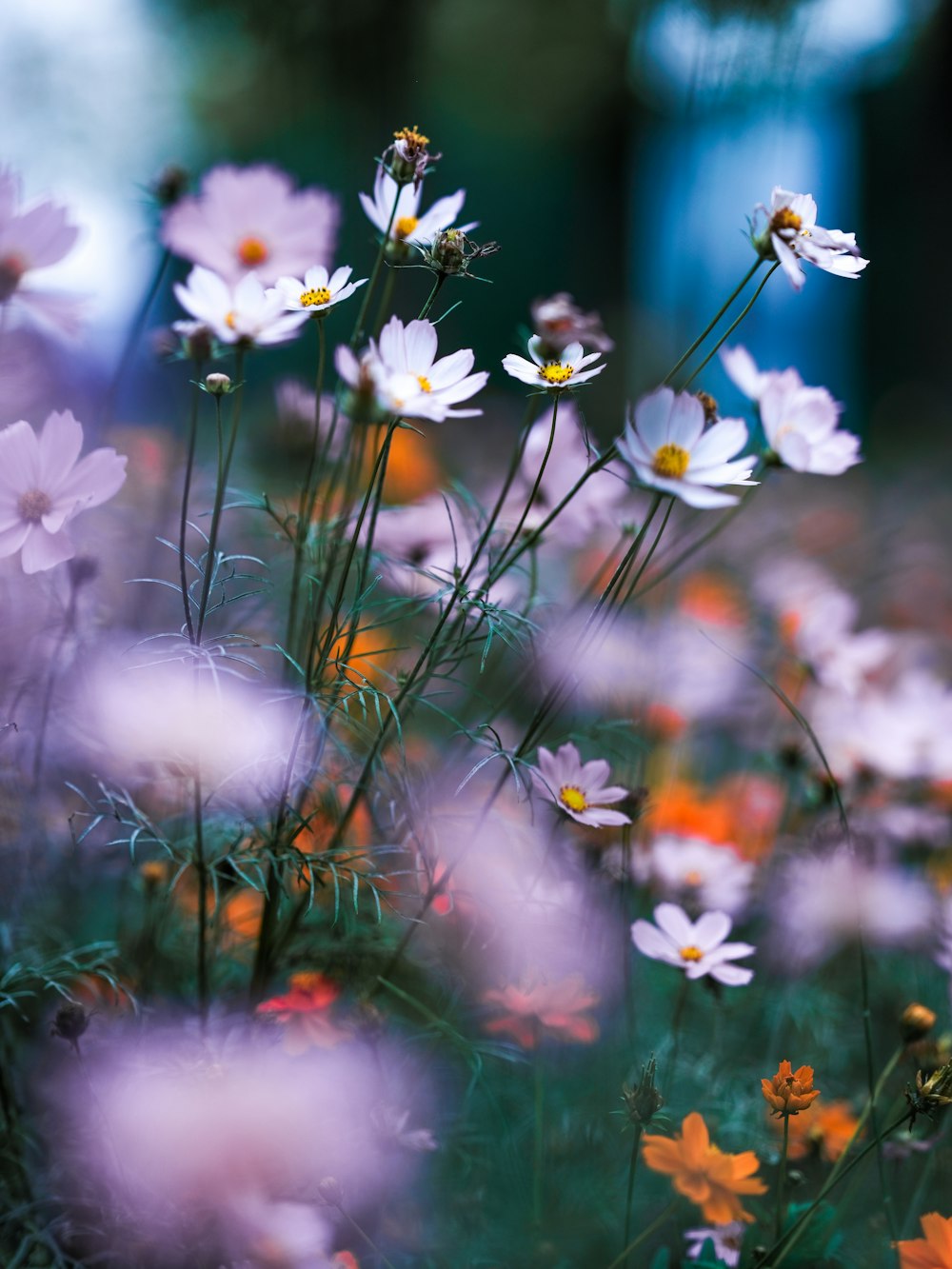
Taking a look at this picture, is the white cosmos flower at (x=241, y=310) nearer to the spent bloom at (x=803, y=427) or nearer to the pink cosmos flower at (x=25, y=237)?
the pink cosmos flower at (x=25, y=237)

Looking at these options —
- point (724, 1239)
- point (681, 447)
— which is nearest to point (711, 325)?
point (681, 447)

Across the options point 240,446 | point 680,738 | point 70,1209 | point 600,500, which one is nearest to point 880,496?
point 680,738

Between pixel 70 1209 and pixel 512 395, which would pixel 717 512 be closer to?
pixel 70 1209

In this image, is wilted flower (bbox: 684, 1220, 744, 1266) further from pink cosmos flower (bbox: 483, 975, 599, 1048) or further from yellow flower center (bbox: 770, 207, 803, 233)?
yellow flower center (bbox: 770, 207, 803, 233)

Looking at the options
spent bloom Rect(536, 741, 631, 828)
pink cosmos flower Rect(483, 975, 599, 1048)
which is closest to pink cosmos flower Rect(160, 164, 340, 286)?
spent bloom Rect(536, 741, 631, 828)

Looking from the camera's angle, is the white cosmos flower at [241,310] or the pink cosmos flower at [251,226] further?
the pink cosmos flower at [251,226]

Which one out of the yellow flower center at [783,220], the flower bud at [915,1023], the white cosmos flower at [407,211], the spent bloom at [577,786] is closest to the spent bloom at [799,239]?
the yellow flower center at [783,220]
